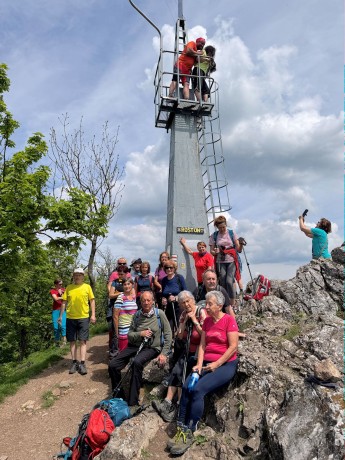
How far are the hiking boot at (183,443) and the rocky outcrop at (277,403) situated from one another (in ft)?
0.24

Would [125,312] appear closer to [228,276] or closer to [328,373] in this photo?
[228,276]

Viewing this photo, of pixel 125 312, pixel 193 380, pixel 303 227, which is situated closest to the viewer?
pixel 193 380

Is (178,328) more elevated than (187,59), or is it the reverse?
(187,59)

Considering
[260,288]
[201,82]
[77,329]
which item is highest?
[201,82]

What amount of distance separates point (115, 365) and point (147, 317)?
0.99 metres

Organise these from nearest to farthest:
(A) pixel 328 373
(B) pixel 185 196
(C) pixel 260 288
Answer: (A) pixel 328 373 < (C) pixel 260 288 < (B) pixel 185 196

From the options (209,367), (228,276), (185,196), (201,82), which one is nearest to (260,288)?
(228,276)

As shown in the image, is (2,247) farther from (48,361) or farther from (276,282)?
(276,282)

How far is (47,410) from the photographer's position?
22.1 ft

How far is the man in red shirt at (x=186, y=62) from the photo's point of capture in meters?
11.7

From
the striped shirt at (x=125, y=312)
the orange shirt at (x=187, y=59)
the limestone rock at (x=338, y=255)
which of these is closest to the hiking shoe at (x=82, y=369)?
the striped shirt at (x=125, y=312)

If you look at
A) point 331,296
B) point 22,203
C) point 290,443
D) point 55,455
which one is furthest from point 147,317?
point 22,203

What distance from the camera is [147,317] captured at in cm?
622

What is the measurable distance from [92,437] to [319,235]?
20.9ft
